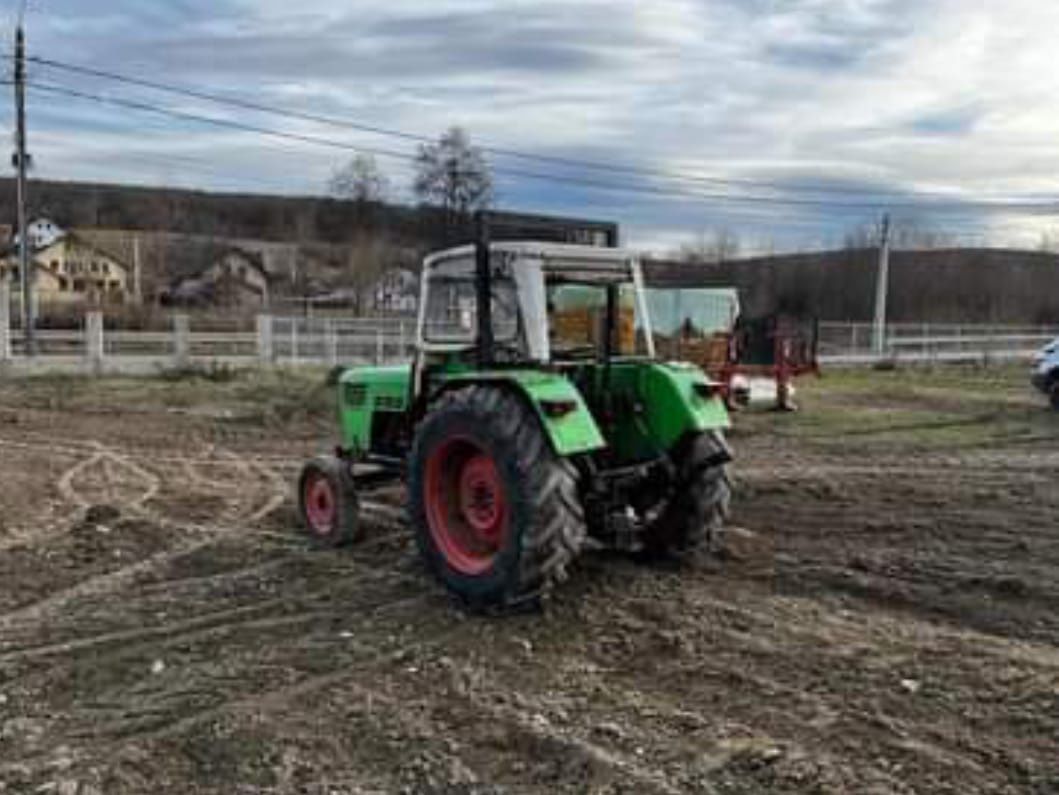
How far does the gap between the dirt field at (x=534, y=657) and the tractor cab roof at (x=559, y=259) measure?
72.3 inches

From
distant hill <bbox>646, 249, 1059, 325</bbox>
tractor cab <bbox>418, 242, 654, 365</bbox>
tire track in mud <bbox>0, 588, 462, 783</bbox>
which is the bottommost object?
tire track in mud <bbox>0, 588, 462, 783</bbox>

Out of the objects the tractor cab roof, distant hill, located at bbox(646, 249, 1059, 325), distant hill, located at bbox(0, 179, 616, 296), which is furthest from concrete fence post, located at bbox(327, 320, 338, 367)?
distant hill, located at bbox(0, 179, 616, 296)

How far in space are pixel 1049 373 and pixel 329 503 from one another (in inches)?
615

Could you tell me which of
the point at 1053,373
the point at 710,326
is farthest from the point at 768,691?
the point at 710,326

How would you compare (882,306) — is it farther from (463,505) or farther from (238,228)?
(238,228)

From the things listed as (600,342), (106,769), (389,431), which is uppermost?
(600,342)

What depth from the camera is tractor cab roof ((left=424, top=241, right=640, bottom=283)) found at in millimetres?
7898

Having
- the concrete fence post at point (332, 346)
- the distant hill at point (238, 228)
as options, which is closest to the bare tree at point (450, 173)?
the distant hill at point (238, 228)

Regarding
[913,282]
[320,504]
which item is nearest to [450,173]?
[913,282]

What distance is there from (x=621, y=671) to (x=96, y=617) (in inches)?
121

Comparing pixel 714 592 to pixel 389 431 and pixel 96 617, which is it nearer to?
pixel 389 431

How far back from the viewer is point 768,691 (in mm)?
5887

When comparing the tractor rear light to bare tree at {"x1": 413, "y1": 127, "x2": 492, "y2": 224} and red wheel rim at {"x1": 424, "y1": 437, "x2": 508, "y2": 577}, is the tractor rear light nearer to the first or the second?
red wheel rim at {"x1": 424, "y1": 437, "x2": 508, "y2": 577}

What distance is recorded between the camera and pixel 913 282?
73.8 m
